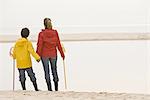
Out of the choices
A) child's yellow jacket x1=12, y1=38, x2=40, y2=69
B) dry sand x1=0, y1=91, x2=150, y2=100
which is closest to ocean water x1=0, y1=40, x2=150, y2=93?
child's yellow jacket x1=12, y1=38, x2=40, y2=69

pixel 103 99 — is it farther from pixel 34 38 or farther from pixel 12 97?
pixel 34 38

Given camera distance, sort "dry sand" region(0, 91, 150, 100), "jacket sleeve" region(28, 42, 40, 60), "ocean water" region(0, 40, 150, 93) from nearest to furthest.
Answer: "dry sand" region(0, 91, 150, 100)
"jacket sleeve" region(28, 42, 40, 60)
"ocean water" region(0, 40, 150, 93)

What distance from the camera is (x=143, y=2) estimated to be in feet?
38.5

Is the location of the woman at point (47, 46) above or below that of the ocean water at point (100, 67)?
above

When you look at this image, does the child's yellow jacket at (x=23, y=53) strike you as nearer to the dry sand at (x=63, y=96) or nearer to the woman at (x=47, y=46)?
the woman at (x=47, y=46)

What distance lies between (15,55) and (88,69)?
16.1ft

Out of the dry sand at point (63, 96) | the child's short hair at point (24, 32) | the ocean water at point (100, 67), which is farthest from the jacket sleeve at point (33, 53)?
the ocean water at point (100, 67)

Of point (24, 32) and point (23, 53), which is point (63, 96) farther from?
point (24, 32)

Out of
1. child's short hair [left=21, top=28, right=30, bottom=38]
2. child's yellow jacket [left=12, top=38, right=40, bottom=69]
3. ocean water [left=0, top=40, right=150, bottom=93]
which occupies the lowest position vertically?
ocean water [left=0, top=40, right=150, bottom=93]

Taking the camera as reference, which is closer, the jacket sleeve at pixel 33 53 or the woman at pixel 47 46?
the jacket sleeve at pixel 33 53

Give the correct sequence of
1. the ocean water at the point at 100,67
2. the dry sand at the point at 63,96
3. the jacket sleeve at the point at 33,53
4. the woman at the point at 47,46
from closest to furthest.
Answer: the dry sand at the point at 63,96, the jacket sleeve at the point at 33,53, the woman at the point at 47,46, the ocean water at the point at 100,67

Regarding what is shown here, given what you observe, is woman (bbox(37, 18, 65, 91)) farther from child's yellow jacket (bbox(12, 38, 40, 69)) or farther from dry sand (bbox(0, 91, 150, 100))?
dry sand (bbox(0, 91, 150, 100))

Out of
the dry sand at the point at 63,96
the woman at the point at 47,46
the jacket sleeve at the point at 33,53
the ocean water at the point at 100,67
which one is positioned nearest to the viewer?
the dry sand at the point at 63,96

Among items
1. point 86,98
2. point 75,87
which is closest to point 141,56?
point 75,87
